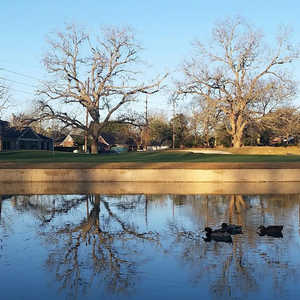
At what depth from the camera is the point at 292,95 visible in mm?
50438

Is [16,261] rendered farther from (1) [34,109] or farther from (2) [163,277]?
(1) [34,109]

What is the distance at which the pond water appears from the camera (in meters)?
6.83

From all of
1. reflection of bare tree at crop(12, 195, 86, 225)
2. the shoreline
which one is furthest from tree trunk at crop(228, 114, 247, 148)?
reflection of bare tree at crop(12, 195, 86, 225)

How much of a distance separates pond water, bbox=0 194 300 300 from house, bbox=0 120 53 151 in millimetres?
50331

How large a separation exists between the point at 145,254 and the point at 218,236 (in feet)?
6.92

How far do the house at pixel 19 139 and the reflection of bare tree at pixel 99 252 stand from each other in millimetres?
51414

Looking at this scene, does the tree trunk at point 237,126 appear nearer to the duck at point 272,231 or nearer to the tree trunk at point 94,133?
the tree trunk at point 94,133

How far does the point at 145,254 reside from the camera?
8.91m

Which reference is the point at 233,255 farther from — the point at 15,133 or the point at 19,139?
the point at 19,139

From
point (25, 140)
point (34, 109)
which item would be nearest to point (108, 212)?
point (34, 109)

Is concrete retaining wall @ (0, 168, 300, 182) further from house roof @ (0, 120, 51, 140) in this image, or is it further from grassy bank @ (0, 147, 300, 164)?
house roof @ (0, 120, 51, 140)

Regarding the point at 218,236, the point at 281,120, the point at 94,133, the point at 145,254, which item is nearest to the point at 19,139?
the point at 94,133

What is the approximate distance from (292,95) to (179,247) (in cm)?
4426

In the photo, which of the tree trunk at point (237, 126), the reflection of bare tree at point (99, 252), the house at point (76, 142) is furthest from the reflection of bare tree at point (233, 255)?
the house at point (76, 142)
